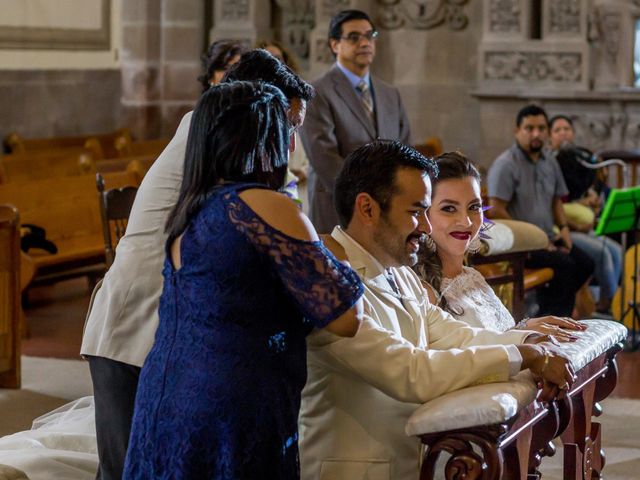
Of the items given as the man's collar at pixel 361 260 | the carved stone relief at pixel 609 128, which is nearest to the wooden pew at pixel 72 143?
the carved stone relief at pixel 609 128

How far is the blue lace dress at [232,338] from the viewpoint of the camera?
8.05 feet

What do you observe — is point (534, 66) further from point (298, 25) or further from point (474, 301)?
point (474, 301)

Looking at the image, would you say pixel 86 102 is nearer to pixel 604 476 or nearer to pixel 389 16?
pixel 389 16

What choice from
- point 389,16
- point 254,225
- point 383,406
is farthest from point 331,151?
point 389,16

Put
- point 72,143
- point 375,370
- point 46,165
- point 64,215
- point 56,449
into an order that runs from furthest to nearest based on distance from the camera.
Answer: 1. point 72,143
2. point 46,165
3. point 64,215
4. point 56,449
5. point 375,370

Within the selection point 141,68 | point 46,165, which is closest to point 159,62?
point 141,68

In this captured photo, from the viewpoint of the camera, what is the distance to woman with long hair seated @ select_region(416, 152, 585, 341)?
12.0ft

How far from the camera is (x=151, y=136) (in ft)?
40.9

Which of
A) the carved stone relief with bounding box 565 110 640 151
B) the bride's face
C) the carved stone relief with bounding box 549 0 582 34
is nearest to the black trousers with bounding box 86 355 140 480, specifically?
the bride's face

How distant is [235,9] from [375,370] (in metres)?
9.73

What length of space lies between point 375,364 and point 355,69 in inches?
141

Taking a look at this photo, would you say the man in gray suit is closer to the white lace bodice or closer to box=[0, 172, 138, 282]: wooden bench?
the white lace bodice

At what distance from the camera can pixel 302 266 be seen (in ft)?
8.02

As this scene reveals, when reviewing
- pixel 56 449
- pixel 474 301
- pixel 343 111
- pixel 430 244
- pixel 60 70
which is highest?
pixel 343 111
